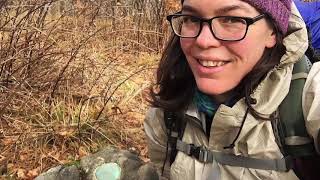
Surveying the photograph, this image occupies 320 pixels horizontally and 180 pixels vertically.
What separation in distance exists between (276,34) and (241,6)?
20 centimetres

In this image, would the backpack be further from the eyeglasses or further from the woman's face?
the eyeglasses

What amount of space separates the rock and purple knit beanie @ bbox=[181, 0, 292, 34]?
1283 millimetres

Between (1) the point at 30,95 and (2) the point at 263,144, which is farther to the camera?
(1) the point at 30,95

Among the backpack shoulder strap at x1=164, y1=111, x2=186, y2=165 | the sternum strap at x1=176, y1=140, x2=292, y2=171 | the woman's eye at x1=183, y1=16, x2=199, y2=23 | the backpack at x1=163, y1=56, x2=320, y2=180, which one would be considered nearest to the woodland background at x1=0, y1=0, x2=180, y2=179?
the backpack shoulder strap at x1=164, y1=111, x2=186, y2=165

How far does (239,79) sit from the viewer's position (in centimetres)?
181

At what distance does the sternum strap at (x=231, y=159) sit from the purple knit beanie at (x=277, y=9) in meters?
0.48

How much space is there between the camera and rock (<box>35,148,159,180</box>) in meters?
2.81

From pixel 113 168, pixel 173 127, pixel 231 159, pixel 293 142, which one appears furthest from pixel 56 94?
pixel 293 142

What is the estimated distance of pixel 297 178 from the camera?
1.82 metres

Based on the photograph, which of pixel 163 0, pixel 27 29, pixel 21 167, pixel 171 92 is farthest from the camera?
pixel 163 0

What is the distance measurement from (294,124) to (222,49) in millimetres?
359

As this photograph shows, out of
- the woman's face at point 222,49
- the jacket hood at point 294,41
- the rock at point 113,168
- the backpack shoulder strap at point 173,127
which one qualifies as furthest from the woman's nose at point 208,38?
the rock at point 113,168

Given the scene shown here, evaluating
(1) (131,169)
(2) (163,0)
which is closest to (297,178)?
(1) (131,169)

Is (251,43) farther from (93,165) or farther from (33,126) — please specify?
(33,126)
